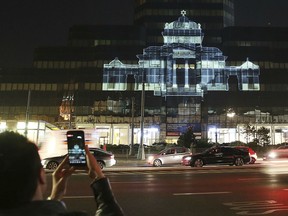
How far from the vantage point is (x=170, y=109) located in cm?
6600

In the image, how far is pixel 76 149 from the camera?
118 inches

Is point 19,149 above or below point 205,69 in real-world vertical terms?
below

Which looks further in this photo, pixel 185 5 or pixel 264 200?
pixel 185 5

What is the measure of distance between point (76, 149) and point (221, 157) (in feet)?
78.9

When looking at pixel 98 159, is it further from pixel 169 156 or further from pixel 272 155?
pixel 272 155

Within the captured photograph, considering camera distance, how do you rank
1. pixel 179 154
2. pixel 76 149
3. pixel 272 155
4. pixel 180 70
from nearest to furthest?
pixel 76 149 → pixel 179 154 → pixel 272 155 → pixel 180 70

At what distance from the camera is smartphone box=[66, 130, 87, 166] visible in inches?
110

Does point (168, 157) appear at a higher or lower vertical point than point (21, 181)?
lower

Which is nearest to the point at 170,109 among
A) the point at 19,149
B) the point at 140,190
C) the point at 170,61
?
the point at 170,61

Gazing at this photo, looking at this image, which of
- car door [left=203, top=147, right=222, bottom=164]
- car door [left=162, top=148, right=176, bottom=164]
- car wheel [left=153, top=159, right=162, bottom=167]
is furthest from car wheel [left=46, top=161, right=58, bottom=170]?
car door [left=203, top=147, right=222, bottom=164]

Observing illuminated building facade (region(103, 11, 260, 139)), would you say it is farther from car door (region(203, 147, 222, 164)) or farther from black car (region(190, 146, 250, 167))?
car door (region(203, 147, 222, 164))

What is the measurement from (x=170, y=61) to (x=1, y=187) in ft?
221

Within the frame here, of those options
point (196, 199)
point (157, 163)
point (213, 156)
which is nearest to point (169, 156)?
point (157, 163)

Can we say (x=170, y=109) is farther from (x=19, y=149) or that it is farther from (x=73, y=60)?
(x=19, y=149)
